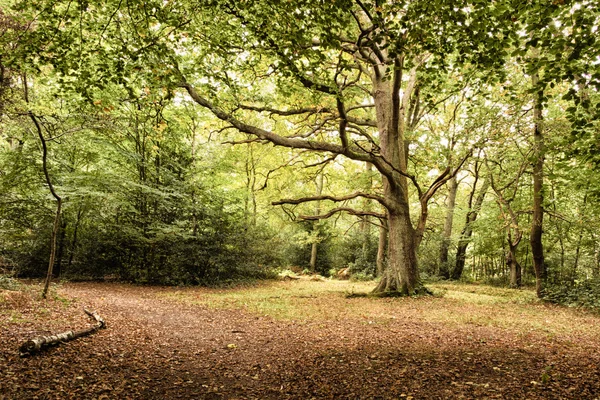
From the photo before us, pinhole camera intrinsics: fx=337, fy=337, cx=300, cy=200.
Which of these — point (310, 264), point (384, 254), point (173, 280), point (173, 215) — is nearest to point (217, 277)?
point (173, 280)

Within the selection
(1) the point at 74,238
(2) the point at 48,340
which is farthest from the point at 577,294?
(1) the point at 74,238

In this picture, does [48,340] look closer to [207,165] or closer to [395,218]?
[395,218]

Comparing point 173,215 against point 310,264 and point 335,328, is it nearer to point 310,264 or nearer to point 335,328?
point 335,328

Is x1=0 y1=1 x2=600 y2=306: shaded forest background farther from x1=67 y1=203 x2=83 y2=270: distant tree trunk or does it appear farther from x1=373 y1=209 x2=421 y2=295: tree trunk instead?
x1=373 y1=209 x2=421 y2=295: tree trunk

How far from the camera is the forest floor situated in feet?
13.1

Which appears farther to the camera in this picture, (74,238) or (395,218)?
(74,238)

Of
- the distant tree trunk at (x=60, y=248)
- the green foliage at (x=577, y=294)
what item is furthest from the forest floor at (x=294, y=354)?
the distant tree trunk at (x=60, y=248)

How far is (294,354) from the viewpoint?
5.52m

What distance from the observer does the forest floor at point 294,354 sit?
4.00 m

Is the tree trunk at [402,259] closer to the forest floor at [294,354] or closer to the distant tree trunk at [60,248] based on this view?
the forest floor at [294,354]

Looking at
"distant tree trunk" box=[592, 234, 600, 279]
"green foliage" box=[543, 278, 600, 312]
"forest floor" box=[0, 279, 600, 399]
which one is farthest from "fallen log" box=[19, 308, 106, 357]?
"distant tree trunk" box=[592, 234, 600, 279]

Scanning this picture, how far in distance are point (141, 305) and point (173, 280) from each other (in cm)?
532

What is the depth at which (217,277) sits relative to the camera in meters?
15.4

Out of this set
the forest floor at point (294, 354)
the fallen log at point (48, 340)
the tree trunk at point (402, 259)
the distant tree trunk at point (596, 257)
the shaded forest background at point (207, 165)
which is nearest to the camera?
the forest floor at point (294, 354)
